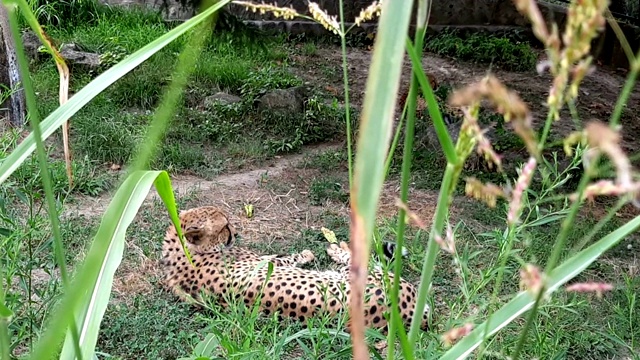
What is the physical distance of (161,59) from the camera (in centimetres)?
510

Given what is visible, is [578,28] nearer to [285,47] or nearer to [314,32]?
[285,47]

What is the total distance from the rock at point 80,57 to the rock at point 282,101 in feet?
4.47

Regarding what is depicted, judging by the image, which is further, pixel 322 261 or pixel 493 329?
Answer: pixel 322 261

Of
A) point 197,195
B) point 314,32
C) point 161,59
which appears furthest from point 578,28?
point 314,32

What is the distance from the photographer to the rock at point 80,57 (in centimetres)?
497

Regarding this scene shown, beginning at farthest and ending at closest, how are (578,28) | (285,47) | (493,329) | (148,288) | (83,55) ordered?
(285,47)
(83,55)
(148,288)
(493,329)
(578,28)

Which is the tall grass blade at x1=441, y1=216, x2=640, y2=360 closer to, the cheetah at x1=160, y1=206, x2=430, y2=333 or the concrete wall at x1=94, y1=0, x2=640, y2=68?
the cheetah at x1=160, y1=206, x2=430, y2=333

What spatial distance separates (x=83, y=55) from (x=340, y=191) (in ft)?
8.48

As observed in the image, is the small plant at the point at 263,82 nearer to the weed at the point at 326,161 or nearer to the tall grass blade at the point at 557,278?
the weed at the point at 326,161

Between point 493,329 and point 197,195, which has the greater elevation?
→ point 493,329

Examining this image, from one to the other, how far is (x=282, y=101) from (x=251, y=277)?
229cm

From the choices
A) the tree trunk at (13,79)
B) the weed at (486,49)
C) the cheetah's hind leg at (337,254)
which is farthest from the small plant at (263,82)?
the weed at (486,49)

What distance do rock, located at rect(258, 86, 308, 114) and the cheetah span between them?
1635mm

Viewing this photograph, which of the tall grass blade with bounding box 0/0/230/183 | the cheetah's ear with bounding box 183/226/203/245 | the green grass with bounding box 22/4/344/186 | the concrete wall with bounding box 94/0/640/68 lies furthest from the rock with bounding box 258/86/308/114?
the tall grass blade with bounding box 0/0/230/183
